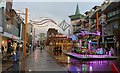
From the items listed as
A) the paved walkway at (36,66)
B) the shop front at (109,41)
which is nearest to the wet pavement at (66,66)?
the paved walkway at (36,66)

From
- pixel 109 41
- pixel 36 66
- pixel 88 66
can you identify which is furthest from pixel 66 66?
pixel 109 41

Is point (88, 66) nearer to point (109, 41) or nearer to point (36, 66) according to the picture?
point (36, 66)

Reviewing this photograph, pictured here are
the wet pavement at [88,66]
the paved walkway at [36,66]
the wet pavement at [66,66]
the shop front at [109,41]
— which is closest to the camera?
the wet pavement at [88,66]

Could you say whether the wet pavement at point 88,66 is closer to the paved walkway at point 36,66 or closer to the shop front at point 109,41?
the paved walkway at point 36,66

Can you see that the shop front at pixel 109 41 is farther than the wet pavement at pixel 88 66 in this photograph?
Yes

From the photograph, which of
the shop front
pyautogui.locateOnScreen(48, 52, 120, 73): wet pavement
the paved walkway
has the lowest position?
pyautogui.locateOnScreen(48, 52, 120, 73): wet pavement

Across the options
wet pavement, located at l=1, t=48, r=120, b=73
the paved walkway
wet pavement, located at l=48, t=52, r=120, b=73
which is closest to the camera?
wet pavement, located at l=48, t=52, r=120, b=73

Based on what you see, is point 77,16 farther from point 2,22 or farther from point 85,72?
point 85,72

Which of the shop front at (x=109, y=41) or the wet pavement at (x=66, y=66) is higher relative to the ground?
the shop front at (x=109, y=41)

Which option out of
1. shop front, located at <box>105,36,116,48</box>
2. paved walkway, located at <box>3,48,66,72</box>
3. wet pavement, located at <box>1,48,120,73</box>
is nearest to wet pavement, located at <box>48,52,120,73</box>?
wet pavement, located at <box>1,48,120,73</box>

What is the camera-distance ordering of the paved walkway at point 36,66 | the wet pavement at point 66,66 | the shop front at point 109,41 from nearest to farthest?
the wet pavement at point 66,66, the paved walkway at point 36,66, the shop front at point 109,41

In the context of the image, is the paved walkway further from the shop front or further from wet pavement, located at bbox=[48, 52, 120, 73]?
the shop front

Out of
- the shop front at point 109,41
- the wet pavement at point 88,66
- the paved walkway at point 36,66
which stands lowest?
the wet pavement at point 88,66

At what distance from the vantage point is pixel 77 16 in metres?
135
